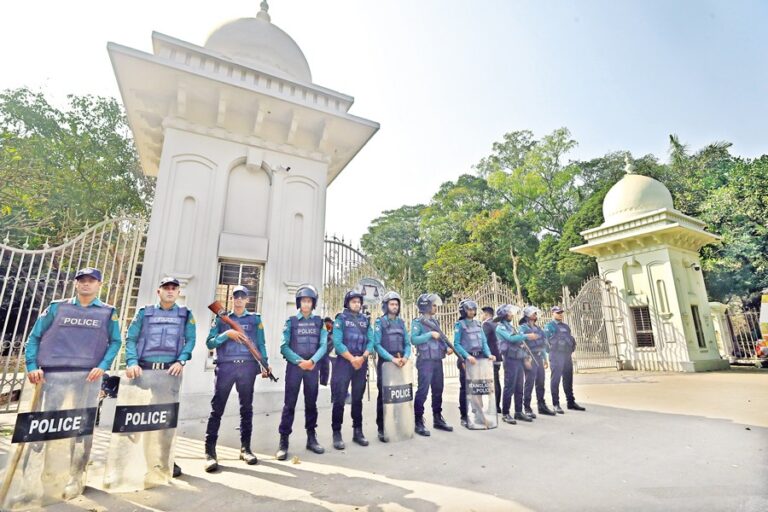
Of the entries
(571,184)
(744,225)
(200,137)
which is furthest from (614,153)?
(200,137)

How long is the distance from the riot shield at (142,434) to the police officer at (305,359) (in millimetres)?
1187

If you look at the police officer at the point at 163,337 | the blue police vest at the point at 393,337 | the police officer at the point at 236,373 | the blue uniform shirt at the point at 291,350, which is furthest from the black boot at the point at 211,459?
the blue police vest at the point at 393,337

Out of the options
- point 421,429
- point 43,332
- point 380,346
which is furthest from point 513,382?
point 43,332

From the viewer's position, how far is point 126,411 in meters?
3.29

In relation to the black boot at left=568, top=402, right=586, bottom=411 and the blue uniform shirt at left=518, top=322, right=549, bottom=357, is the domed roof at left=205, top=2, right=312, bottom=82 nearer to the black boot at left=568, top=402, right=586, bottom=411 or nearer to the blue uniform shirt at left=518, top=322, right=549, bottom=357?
the blue uniform shirt at left=518, top=322, right=549, bottom=357

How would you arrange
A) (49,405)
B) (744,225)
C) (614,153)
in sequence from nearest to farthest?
(49,405)
(744,225)
(614,153)

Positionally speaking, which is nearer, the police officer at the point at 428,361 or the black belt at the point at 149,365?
the black belt at the point at 149,365

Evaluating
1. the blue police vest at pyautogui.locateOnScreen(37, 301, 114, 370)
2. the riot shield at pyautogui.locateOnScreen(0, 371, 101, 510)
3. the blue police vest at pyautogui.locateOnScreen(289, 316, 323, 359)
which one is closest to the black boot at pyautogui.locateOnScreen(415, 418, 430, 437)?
the blue police vest at pyautogui.locateOnScreen(289, 316, 323, 359)

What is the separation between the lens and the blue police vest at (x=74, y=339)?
3.26 metres

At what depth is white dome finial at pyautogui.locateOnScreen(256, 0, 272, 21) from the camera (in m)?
8.65

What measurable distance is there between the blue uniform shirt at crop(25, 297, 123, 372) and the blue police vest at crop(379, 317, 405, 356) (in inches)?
120

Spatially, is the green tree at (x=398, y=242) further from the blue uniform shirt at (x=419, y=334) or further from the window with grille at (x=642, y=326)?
the blue uniform shirt at (x=419, y=334)

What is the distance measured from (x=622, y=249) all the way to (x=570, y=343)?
9.14 m

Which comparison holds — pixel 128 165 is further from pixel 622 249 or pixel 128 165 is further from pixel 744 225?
pixel 744 225
